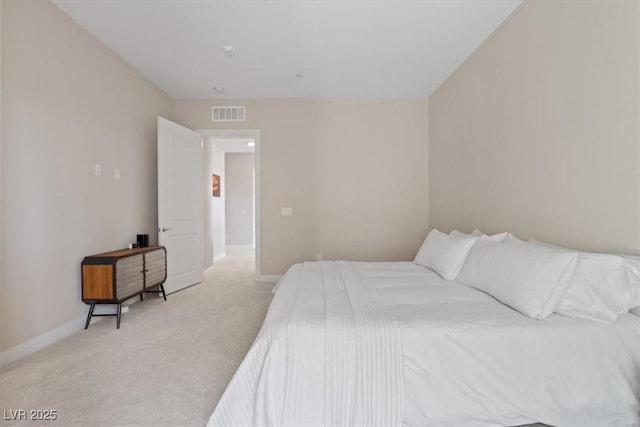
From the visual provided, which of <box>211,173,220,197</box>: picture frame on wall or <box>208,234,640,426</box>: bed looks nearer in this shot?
<box>208,234,640,426</box>: bed

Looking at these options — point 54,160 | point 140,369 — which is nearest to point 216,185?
point 54,160

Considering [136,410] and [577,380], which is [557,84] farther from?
[136,410]

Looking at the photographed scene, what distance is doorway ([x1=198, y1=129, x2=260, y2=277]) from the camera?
192 inches

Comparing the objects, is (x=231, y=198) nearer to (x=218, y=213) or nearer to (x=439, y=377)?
(x=218, y=213)

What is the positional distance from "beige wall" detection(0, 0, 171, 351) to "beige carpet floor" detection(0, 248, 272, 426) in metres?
0.36

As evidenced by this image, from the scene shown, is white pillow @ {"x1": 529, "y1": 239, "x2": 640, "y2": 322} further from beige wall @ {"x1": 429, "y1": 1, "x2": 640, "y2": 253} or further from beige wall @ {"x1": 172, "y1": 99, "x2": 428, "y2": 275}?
beige wall @ {"x1": 172, "y1": 99, "x2": 428, "y2": 275}

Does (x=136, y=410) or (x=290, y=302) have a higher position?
(x=290, y=302)

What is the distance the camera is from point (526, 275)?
4.92 feet

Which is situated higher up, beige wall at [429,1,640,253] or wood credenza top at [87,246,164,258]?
beige wall at [429,1,640,253]

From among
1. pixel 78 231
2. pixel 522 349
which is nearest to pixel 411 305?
pixel 522 349

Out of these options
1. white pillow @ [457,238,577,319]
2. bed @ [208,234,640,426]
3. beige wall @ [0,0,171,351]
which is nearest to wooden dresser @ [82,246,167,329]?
beige wall @ [0,0,171,351]

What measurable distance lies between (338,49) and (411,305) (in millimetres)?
2663

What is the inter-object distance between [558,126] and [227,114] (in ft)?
13.2

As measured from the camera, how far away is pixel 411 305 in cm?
158
